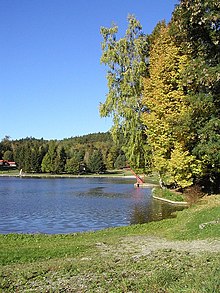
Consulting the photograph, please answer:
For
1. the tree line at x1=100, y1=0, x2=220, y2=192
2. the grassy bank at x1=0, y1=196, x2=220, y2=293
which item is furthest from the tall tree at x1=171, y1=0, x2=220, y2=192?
the grassy bank at x1=0, y1=196, x2=220, y2=293

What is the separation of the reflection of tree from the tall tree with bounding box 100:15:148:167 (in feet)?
20.4

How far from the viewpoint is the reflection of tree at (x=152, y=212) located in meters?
24.7

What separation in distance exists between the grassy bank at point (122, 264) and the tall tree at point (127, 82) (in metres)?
18.5

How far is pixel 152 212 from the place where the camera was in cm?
2791

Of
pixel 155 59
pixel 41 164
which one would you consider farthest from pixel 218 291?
pixel 41 164

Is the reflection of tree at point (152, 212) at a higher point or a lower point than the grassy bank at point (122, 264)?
lower

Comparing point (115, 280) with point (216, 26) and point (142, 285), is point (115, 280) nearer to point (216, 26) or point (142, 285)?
point (142, 285)

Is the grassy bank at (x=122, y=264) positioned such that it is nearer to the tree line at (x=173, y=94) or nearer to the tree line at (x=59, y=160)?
the tree line at (x=173, y=94)

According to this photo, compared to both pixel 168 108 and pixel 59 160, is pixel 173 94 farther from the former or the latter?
pixel 59 160

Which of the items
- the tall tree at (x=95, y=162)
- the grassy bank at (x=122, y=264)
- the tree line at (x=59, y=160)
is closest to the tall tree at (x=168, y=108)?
the grassy bank at (x=122, y=264)

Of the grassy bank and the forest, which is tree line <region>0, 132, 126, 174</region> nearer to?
the forest

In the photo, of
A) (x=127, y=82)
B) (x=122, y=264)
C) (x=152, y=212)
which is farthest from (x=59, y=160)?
(x=122, y=264)

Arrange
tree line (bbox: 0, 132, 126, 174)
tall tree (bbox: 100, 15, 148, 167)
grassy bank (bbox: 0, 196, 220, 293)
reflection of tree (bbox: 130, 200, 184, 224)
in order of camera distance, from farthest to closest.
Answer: tree line (bbox: 0, 132, 126, 174)
tall tree (bbox: 100, 15, 148, 167)
reflection of tree (bbox: 130, 200, 184, 224)
grassy bank (bbox: 0, 196, 220, 293)

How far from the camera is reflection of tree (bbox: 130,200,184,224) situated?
24.7m
